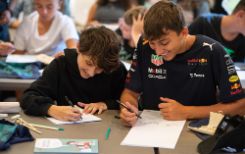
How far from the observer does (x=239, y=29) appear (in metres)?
2.85

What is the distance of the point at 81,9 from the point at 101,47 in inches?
138

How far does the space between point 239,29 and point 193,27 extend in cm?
33

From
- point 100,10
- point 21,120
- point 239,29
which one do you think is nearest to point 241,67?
point 239,29

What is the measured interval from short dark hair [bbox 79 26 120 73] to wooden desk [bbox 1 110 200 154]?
25cm

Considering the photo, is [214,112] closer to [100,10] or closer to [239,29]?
[239,29]

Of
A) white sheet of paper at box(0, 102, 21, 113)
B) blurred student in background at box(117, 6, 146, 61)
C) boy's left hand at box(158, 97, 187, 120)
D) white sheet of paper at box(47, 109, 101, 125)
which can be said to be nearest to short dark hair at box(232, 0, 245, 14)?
blurred student in background at box(117, 6, 146, 61)

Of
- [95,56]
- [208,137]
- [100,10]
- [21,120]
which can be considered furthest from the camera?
[100,10]

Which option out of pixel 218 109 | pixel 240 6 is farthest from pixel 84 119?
pixel 240 6

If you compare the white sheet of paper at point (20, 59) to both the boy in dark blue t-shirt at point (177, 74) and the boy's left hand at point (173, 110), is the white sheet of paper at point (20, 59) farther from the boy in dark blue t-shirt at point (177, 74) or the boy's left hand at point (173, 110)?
the boy's left hand at point (173, 110)

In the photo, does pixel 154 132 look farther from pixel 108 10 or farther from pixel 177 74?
pixel 108 10

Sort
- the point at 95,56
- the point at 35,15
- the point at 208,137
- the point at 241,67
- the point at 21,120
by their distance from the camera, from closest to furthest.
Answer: the point at 208,137 < the point at 21,120 < the point at 95,56 < the point at 241,67 < the point at 35,15

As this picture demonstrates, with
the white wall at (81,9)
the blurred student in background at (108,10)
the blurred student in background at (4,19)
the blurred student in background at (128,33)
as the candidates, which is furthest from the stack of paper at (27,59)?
the white wall at (81,9)

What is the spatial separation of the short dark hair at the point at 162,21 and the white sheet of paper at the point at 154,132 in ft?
1.21

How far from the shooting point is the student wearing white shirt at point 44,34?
3.34 metres
